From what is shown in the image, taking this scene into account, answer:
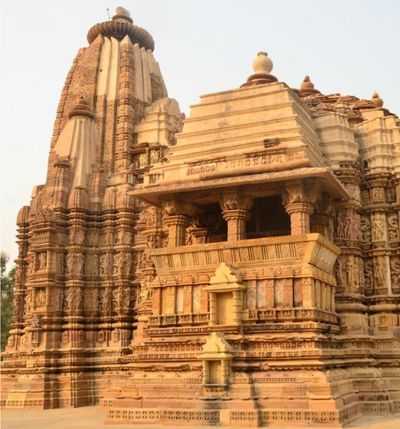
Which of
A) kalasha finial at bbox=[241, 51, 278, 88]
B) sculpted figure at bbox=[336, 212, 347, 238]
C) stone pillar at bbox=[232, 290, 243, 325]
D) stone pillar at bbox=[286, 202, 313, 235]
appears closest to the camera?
stone pillar at bbox=[232, 290, 243, 325]

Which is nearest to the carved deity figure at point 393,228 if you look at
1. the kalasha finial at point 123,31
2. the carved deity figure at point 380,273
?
the carved deity figure at point 380,273

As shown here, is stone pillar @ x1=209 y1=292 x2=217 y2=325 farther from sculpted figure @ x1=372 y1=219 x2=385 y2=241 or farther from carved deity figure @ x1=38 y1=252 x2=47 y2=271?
carved deity figure @ x1=38 y1=252 x2=47 y2=271

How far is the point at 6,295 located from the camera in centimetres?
3866

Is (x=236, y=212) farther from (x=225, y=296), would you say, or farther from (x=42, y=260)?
(x=42, y=260)

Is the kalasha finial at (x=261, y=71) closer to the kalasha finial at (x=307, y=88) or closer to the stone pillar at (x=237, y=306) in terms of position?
the kalasha finial at (x=307, y=88)

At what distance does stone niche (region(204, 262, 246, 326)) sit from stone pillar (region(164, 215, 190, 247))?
1.81 m

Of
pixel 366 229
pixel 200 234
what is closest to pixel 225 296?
pixel 200 234

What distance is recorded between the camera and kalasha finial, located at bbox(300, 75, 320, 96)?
2352 centimetres

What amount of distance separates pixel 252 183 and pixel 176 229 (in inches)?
102

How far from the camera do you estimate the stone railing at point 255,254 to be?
14070 mm

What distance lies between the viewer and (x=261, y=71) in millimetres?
19328

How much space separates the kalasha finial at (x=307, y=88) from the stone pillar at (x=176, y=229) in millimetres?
9983

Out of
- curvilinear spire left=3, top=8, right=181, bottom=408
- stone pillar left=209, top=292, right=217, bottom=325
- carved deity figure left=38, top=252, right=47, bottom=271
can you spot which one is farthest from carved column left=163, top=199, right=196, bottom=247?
carved deity figure left=38, top=252, right=47, bottom=271

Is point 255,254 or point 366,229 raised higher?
point 366,229
